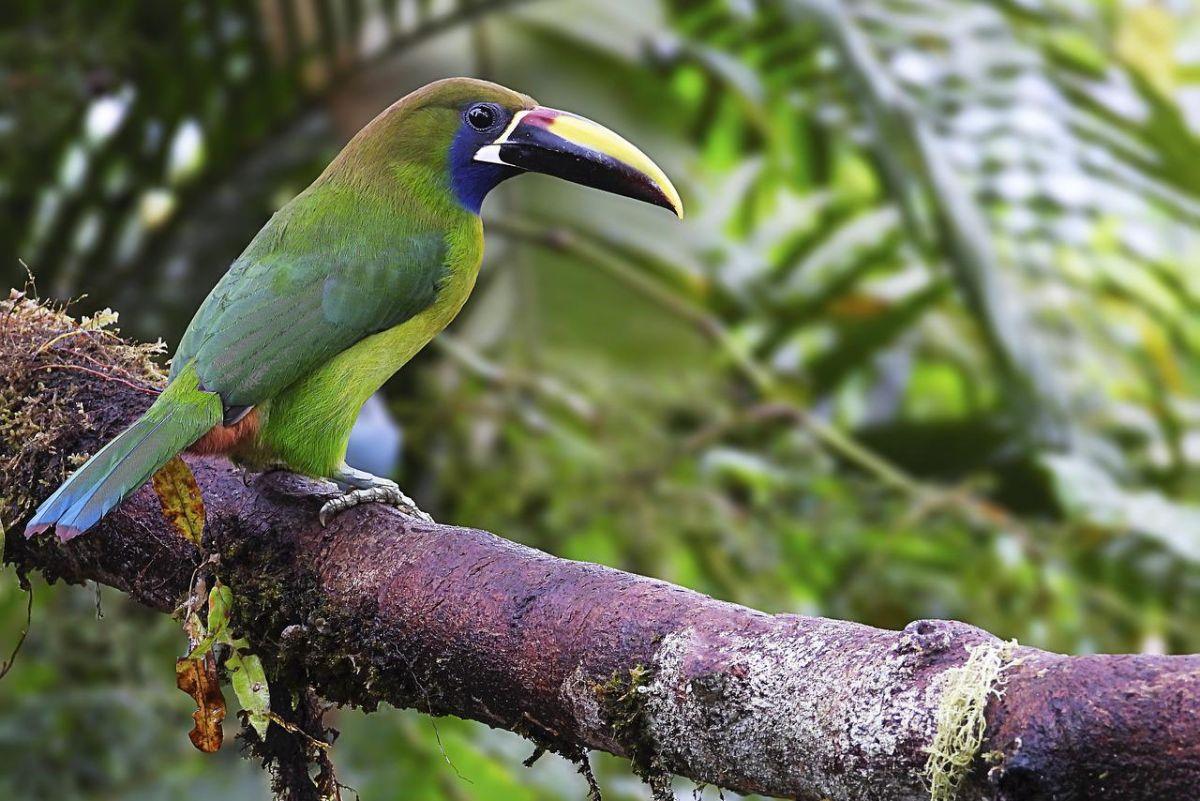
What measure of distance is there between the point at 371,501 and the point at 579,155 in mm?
809

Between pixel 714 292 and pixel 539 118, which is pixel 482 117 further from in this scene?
pixel 714 292

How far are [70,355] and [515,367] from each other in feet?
6.82

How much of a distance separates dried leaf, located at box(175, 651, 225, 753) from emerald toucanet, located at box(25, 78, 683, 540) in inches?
13.1

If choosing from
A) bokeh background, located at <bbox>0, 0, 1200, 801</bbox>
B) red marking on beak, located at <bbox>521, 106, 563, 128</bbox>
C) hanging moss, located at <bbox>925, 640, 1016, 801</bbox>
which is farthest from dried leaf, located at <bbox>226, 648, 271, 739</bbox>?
bokeh background, located at <bbox>0, 0, 1200, 801</bbox>

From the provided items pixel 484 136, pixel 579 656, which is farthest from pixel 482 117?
pixel 579 656

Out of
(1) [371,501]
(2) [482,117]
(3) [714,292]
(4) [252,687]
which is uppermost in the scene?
(2) [482,117]

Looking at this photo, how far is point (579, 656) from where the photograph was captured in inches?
60.9

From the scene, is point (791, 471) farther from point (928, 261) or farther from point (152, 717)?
point (152, 717)

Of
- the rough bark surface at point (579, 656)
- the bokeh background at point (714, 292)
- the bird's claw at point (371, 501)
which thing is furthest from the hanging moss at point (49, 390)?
the bokeh background at point (714, 292)

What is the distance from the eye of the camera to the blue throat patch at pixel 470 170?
8.62 feet

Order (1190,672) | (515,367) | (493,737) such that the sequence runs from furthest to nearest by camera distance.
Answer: (515,367)
(493,737)
(1190,672)

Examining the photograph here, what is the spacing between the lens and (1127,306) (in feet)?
A: 15.5

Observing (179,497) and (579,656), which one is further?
(179,497)

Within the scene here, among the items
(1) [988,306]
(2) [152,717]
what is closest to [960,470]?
(1) [988,306]
